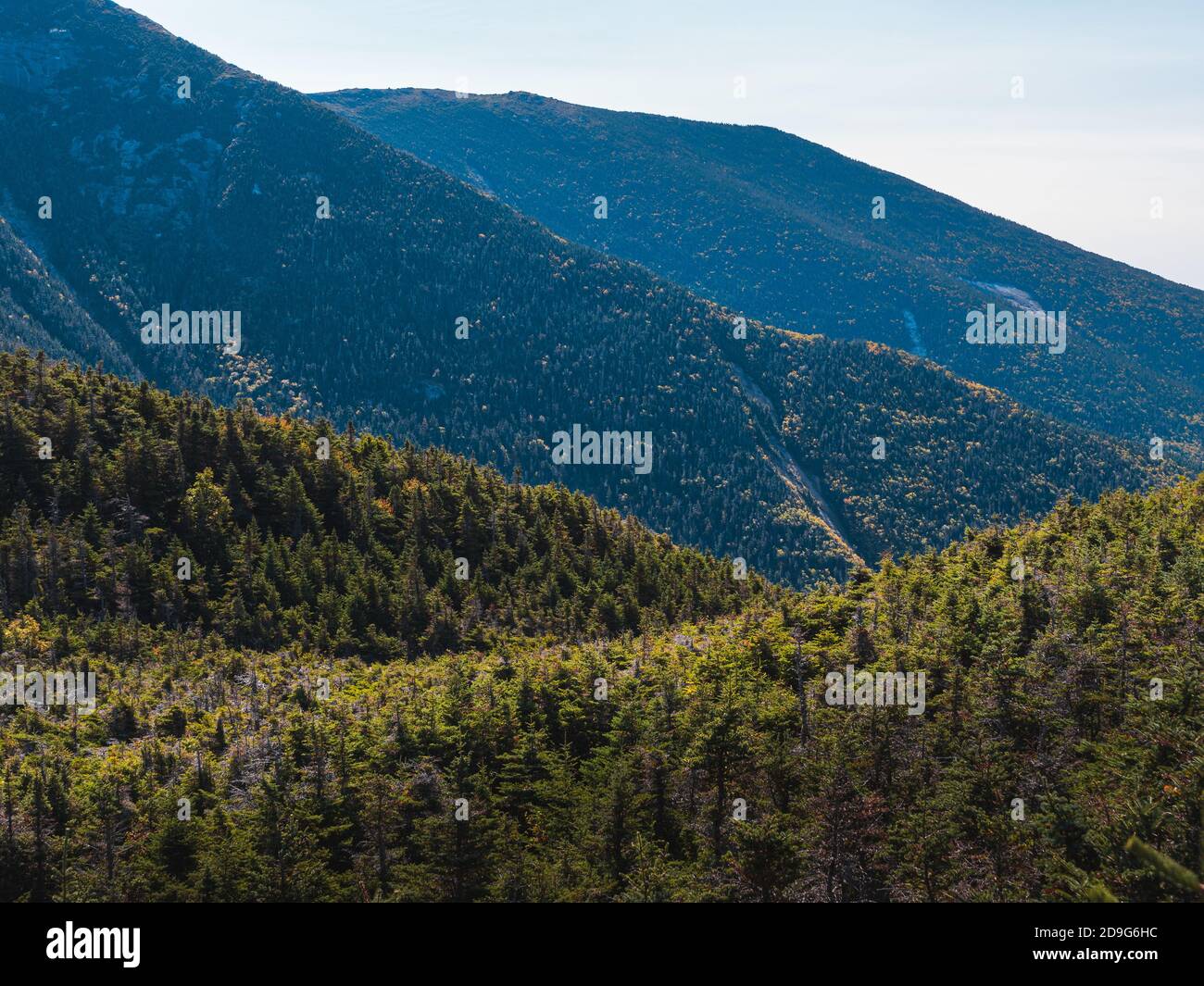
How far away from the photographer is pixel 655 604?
340ft

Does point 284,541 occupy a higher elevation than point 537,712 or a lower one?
higher

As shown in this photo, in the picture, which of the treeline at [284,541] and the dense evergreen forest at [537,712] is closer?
the dense evergreen forest at [537,712]

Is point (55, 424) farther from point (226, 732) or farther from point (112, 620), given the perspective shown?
point (226, 732)

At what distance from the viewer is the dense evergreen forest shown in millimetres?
37375

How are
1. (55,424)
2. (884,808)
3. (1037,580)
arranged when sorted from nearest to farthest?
(884,808)
(1037,580)
(55,424)

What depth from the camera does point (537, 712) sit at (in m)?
56.2

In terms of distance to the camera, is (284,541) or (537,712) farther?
(284,541)

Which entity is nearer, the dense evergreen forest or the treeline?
the dense evergreen forest

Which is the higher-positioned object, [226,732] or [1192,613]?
[1192,613]

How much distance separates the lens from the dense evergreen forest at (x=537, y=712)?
37.4 metres
